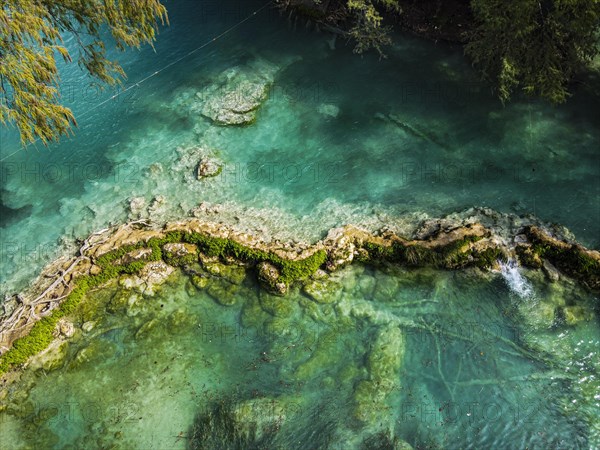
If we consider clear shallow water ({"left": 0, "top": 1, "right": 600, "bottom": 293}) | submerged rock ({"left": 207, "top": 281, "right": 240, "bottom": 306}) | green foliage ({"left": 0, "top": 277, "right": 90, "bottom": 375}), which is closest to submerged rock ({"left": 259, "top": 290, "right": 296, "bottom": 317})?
submerged rock ({"left": 207, "top": 281, "right": 240, "bottom": 306})

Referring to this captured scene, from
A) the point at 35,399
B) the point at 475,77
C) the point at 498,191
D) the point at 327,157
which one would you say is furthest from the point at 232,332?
the point at 475,77

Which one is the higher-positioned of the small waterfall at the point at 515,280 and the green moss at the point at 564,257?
the green moss at the point at 564,257

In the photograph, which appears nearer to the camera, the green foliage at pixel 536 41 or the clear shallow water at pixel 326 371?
the clear shallow water at pixel 326 371

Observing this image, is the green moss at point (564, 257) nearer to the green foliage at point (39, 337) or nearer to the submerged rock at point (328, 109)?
the submerged rock at point (328, 109)

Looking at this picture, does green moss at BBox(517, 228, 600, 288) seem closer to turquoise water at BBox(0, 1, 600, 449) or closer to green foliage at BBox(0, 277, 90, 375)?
turquoise water at BBox(0, 1, 600, 449)

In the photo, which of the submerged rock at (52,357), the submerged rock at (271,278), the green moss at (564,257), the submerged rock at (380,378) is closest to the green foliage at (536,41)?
the green moss at (564,257)
